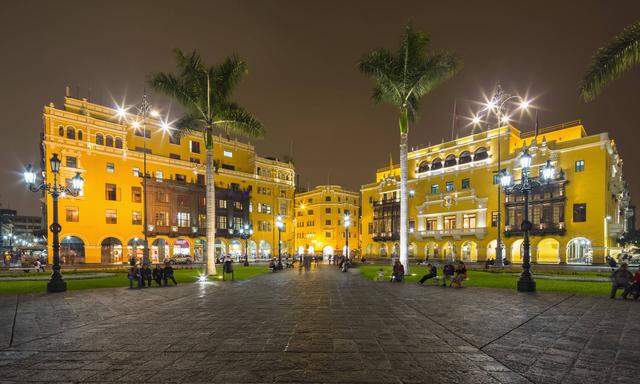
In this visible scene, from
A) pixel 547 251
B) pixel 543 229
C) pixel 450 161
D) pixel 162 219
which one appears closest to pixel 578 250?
pixel 547 251

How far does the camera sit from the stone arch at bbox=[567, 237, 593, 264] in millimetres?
42366

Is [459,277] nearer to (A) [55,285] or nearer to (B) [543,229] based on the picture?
(A) [55,285]

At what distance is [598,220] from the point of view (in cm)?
4066

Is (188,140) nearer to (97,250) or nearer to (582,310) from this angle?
(97,250)

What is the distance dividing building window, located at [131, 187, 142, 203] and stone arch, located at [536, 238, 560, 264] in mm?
55880

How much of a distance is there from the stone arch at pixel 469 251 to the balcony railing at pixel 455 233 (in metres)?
1.61

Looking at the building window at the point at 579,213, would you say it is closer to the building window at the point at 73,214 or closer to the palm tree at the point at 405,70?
the palm tree at the point at 405,70

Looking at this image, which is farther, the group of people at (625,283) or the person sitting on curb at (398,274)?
the person sitting on curb at (398,274)

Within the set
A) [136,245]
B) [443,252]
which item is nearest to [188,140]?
[136,245]

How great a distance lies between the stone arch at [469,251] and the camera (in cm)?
5228

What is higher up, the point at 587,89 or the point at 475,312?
the point at 587,89

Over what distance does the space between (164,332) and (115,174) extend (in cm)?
4724

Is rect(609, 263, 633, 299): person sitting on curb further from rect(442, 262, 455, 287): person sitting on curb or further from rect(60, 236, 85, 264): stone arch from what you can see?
rect(60, 236, 85, 264): stone arch

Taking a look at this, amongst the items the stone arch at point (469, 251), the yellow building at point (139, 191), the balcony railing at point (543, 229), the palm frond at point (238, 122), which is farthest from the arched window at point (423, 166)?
the palm frond at point (238, 122)
